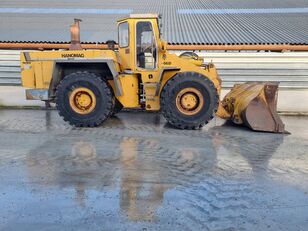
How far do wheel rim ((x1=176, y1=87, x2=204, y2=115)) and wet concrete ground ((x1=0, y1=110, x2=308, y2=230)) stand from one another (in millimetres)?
567

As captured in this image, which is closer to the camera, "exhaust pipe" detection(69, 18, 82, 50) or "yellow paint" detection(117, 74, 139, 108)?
"yellow paint" detection(117, 74, 139, 108)

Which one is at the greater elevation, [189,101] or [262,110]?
[189,101]

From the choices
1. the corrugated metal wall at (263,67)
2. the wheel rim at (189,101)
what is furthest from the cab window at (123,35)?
the corrugated metal wall at (263,67)

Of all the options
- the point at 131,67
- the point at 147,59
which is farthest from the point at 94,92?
the point at 147,59

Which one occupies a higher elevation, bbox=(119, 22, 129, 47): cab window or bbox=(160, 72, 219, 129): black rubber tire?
bbox=(119, 22, 129, 47): cab window

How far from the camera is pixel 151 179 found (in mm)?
4742

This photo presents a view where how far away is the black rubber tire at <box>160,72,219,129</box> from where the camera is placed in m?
7.74

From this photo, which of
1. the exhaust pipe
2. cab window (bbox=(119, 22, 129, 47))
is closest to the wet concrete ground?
cab window (bbox=(119, 22, 129, 47))

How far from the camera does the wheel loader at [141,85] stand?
7742 millimetres

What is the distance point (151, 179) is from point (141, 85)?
146 inches

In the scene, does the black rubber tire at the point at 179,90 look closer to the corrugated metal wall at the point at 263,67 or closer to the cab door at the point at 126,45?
the cab door at the point at 126,45

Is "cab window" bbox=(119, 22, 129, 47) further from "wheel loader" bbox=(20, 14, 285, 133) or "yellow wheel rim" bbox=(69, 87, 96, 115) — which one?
"yellow wheel rim" bbox=(69, 87, 96, 115)

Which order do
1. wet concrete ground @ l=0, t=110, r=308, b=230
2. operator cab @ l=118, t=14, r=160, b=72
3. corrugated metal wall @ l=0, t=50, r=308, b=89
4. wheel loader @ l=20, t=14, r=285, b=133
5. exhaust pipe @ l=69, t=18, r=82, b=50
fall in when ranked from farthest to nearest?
corrugated metal wall @ l=0, t=50, r=308, b=89 < exhaust pipe @ l=69, t=18, r=82, b=50 < operator cab @ l=118, t=14, r=160, b=72 < wheel loader @ l=20, t=14, r=285, b=133 < wet concrete ground @ l=0, t=110, r=308, b=230

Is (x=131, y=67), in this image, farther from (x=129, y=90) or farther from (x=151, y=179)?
(x=151, y=179)
